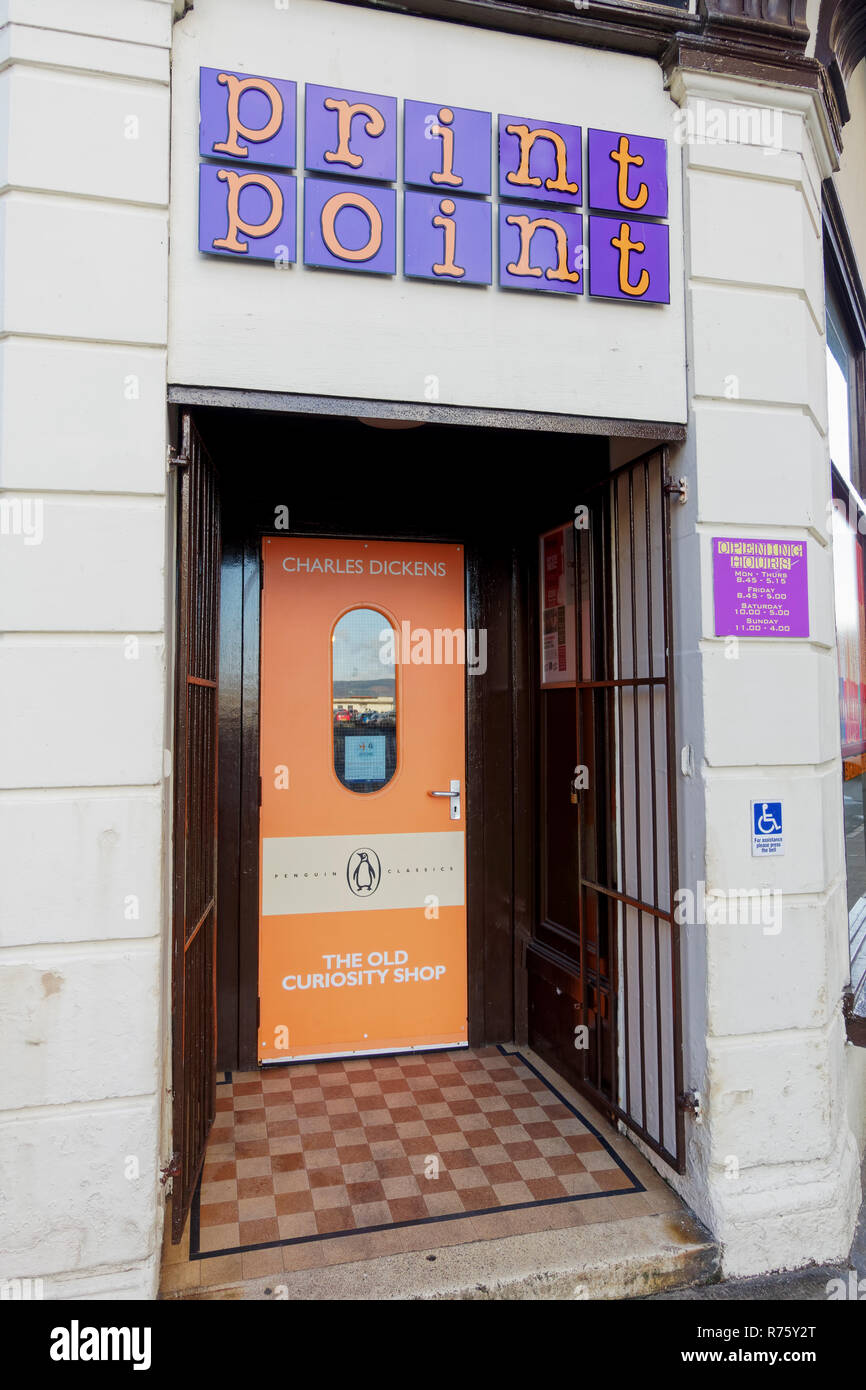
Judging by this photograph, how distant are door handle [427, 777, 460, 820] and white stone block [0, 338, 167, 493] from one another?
2180 millimetres

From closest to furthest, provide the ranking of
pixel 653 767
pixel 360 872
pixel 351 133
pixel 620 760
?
pixel 351 133 → pixel 653 767 → pixel 620 760 → pixel 360 872

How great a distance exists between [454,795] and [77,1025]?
218 centimetres

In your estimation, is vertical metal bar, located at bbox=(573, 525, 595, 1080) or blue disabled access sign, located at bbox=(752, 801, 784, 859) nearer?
blue disabled access sign, located at bbox=(752, 801, 784, 859)

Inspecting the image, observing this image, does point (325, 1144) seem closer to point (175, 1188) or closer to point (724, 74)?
point (175, 1188)

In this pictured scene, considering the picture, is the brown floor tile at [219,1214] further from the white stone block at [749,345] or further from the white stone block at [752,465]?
the white stone block at [749,345]

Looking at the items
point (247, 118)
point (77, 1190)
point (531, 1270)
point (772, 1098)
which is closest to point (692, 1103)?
point (772, 1098)

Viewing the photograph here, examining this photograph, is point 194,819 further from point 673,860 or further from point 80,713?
point 673,860

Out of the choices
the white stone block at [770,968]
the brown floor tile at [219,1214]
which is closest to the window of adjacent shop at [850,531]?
the white stone block at [770,968]

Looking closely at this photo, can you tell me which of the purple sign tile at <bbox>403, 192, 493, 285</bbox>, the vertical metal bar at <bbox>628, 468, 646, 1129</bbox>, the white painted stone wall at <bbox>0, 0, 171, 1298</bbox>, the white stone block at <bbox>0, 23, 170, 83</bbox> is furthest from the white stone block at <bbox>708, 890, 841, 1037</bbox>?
the white stone block at <bbox>0, 23, 170, 83</bbox>

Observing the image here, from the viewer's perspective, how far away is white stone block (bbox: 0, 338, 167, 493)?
2.44 m

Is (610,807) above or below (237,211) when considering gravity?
below

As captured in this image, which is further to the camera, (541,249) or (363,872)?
(363,872)

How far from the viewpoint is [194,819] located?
306 cm

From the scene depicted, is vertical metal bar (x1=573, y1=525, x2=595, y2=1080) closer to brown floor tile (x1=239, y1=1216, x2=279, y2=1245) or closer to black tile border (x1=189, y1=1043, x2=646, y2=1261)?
black tile border (x1=189, y1=1043, x2=646, y2=1261)
